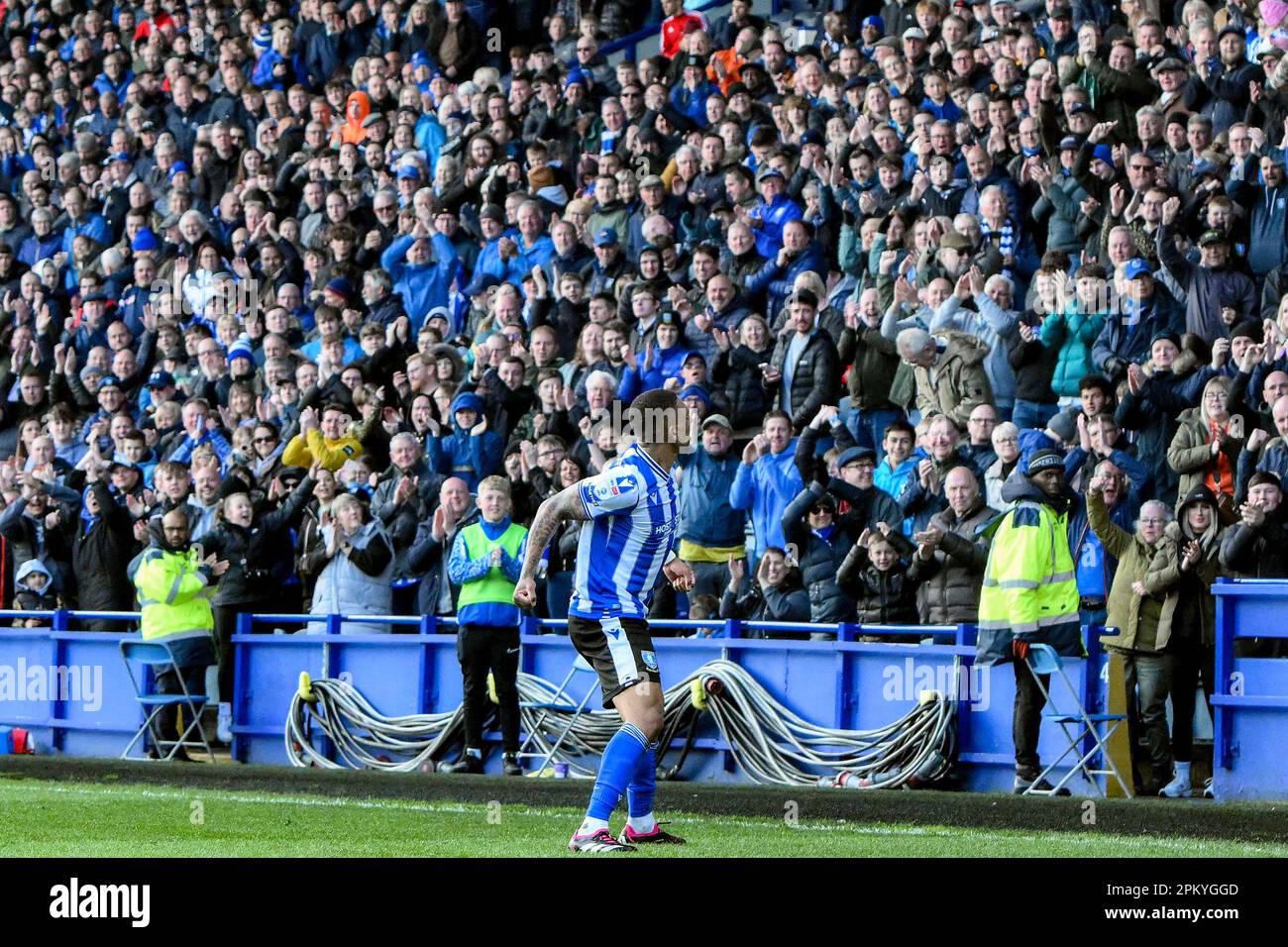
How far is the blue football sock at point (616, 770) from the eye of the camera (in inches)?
398

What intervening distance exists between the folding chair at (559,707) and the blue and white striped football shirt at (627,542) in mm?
4712

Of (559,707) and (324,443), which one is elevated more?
(324,443)

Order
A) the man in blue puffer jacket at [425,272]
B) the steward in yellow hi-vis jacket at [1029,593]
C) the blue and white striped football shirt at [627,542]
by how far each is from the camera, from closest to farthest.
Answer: the blue and white striped football shirt at [627,542] → the steward in yellow hi-vis jacket at [1029,593] → the man in blue puffer jacket at [425,272]

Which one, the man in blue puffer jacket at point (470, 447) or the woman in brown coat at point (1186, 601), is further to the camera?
the man in blue puffer jacket at point (470, 447)

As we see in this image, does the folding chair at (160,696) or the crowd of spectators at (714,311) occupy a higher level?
the crowd of spectators at (714,311)

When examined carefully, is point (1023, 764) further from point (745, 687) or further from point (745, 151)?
point (745, 151)

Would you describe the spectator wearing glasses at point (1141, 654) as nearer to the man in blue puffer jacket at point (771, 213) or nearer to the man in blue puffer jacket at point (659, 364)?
the man in blue puffer jacket at point (659, 364)

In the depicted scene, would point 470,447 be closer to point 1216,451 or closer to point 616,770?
point 1216,451

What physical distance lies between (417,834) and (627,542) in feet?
7.20

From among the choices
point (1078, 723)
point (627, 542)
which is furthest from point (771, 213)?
point (627, 542)

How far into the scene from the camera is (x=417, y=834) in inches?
456

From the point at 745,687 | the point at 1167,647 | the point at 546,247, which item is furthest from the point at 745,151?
the point at 1167,647

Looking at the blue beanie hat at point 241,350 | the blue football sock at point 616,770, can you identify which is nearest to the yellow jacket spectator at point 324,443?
the blue beanie hat at point 241,350

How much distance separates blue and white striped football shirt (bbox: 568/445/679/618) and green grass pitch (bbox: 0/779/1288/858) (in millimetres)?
1183
